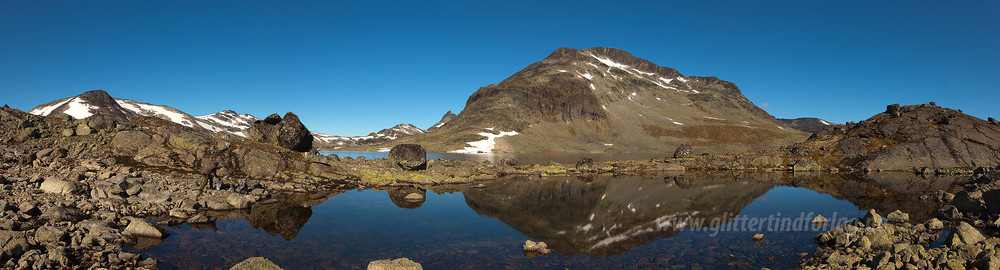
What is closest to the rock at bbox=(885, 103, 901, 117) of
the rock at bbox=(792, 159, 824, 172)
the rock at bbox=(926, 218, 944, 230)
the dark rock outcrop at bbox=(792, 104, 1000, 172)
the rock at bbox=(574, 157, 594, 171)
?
the dark rock outcrop at bbox=(792, 104, 1000, 172)

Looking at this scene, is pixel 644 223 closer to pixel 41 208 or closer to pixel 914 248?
pixel 914 248

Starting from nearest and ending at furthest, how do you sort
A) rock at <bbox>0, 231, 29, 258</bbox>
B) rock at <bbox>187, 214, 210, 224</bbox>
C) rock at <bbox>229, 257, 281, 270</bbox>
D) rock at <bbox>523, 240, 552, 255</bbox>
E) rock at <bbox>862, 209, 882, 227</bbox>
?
rock at <bbox>229, 257, 281, 270</bbox>, rock at <bbox>0, 231, 29, 258</bbox>, rock at <bbox>523, 240, 552, 255</bbox>, rock at <bbox>862, 209, 882, 227</bbox>, rock at <bbox>187, 214, 210, 224</bbox>

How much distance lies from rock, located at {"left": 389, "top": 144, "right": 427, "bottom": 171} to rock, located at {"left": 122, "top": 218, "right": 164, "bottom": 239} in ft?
115

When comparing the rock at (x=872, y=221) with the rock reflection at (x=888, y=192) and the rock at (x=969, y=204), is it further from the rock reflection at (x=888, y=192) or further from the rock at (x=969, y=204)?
the rock at (x=969, y=204)

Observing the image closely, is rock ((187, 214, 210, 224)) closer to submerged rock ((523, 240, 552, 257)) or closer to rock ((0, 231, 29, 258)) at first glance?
rock ((0, 231, 29, 258))

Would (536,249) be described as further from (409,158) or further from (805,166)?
(805,166)

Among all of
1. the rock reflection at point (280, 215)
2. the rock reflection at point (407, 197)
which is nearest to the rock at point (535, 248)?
the rock reflection at point (280, 215)

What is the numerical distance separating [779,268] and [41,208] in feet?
124

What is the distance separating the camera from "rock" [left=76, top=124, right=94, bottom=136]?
1598 inches

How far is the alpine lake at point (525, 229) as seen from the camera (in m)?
19.4

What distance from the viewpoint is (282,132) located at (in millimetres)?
51688

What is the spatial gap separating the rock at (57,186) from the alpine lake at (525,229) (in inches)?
339

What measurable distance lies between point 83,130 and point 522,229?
155 feet

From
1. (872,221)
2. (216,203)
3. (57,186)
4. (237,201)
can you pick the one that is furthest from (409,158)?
(872,221)
